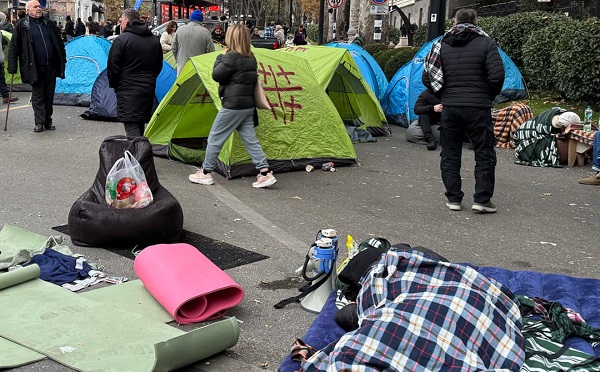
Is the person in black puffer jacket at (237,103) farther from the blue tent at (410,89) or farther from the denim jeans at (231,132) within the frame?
the blue tent at (410,89)

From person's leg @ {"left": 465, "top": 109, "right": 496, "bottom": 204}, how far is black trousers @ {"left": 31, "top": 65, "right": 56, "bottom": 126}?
22.6 ft

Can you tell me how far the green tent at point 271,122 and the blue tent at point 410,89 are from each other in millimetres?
3992

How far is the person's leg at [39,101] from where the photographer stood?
39.2 feet

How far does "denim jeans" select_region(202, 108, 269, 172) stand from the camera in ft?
28.9

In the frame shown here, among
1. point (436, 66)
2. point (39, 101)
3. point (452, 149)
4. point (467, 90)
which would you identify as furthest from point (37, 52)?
point (467, 90)

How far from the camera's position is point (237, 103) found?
873 centimetres

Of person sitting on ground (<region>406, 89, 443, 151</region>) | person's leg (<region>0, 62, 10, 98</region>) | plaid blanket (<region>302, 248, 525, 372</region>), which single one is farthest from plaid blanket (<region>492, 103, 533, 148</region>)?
person's leg (<region>0, 62, 10, 98</region>)

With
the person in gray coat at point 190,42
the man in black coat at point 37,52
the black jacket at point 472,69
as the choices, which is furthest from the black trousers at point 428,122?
the man in black coat at point 37,52

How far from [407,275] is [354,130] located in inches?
347

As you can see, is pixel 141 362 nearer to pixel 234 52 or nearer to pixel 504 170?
pixel 234 52

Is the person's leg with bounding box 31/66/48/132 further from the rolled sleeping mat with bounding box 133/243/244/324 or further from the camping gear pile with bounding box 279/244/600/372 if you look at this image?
the camping gear pile with bounding box 279/244/600/372

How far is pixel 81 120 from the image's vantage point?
13984 millimetres

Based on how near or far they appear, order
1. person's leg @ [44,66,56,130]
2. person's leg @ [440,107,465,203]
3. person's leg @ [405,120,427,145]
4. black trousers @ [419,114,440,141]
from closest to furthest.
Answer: person's leg @ [440,107,465,203] < person's leg @ [44,66,56,130] < black trousers @ [419,114,440,141] < person's leg @ [405,120,427,145]

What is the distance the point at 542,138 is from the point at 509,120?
122 cm
